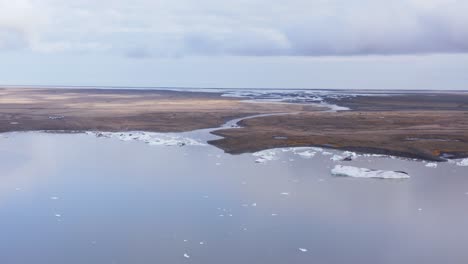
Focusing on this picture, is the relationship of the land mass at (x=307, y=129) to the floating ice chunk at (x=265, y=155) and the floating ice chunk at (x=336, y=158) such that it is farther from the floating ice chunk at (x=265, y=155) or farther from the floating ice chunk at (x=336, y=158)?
the floating ice chunk at (x=336, y=158)

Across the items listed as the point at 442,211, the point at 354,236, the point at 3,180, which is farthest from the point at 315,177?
the point at 3,180

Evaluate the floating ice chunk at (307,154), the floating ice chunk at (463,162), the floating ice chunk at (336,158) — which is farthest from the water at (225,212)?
the floating ice chunk at (307,154)

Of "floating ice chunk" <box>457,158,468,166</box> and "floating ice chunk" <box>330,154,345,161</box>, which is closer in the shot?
"floating ice chunk" <box>457,158,468,166</box>

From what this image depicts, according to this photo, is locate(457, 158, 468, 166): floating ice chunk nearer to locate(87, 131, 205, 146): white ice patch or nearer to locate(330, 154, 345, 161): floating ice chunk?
locate(330, 154, 345, 161): floating ice chunk

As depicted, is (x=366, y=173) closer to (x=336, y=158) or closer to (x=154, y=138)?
(x=336, y=158)

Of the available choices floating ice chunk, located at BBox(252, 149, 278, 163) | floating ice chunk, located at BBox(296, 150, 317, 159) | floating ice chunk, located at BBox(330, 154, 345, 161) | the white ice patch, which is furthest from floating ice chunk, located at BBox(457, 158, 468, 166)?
the white ice patch

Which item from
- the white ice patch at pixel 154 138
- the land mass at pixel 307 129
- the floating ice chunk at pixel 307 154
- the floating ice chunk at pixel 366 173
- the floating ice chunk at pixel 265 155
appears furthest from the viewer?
the white ice patch at pixel 154 138
